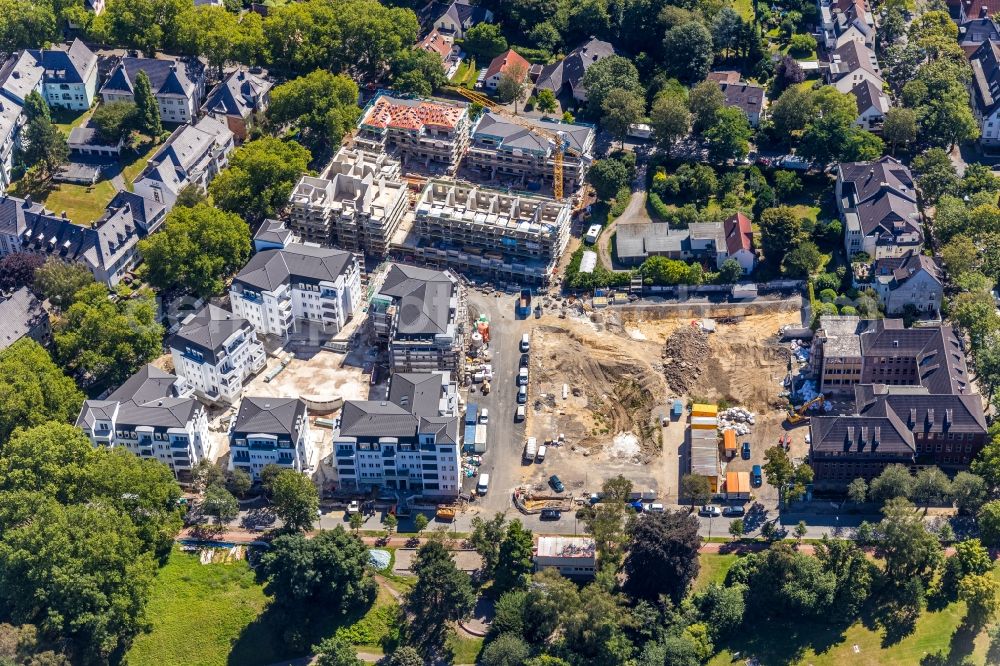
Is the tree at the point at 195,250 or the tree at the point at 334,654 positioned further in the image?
the tree at the point at 195,250

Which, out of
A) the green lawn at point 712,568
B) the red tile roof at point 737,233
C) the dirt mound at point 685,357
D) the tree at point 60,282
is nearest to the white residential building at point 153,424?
the tree at point 60,282

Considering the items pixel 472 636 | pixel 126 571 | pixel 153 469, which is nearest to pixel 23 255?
pixel 153 469

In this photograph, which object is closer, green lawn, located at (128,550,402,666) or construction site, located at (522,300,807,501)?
green lawn, located at (128,550,402,666)

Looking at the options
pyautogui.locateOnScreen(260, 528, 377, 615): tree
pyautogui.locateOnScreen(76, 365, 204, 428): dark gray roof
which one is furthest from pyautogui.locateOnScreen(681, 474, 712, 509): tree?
pyautogui.locateOnScreen(76, 365, 204, 428): dark gray roof

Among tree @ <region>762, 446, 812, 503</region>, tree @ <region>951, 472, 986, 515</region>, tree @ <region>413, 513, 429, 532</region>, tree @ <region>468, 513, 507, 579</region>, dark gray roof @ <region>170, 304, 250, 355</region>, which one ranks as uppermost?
dark gray roof @ <region>170, 304, 250, 355</region>

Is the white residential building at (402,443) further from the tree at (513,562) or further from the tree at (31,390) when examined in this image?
the tree at (31,390)

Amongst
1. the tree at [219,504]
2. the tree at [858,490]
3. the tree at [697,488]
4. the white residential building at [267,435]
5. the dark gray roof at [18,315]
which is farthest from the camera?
the dark gray roof at [18,315]

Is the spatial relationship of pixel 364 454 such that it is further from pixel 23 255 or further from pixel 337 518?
pixel 23 255

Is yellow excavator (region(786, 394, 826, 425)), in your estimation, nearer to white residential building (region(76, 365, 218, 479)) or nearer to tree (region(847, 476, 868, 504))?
tree (region(847, 476, 868, 504))
